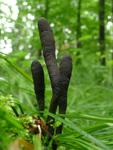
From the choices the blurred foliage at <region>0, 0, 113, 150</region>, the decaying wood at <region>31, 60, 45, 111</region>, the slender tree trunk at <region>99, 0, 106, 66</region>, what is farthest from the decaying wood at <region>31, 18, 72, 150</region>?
the slender tree trunk at <region>99, 0, 106, 66</region>

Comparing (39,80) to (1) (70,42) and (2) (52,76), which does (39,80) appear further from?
(1) (70,42)

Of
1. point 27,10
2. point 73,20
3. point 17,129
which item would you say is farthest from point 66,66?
point 73,20

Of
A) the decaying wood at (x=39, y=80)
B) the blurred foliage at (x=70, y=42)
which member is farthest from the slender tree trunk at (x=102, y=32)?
the decaying wood at (x=39, y=80)

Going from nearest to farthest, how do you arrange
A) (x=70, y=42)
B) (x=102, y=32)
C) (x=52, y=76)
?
(x=52, y=76) < (x=102, y=32) < (x=70, y=42)

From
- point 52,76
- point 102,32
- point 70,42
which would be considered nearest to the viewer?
point 52,76

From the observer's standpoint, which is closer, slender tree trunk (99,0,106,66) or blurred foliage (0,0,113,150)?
blurred foliage (0,0,113,150)

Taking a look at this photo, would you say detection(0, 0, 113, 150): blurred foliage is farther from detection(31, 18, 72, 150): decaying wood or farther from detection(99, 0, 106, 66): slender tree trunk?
Result: detection(31, 18, 72, 150): decaying wood

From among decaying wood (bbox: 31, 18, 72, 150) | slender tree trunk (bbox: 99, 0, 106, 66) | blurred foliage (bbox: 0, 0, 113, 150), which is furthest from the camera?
slender tree trunk (bbox: 99, 0, 106, 66)

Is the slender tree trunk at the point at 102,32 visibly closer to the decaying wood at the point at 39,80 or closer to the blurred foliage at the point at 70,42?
the blurred foliage at the point at 70,42

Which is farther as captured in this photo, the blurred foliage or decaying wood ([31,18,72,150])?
the blurred foliage

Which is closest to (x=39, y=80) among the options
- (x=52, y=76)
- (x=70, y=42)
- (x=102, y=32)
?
(x=52, y=76)

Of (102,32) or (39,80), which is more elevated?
(39,80)

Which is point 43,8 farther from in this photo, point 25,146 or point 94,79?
point 25,146

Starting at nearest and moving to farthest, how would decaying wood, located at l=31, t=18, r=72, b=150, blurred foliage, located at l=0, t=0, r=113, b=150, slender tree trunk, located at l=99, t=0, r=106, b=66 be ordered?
decaying wood, located at l=31, t=18, r=72, b=150 < blurred foliage, located at l=0, t=0, r=113, b=150 < slender tree trunk, located at l=99, t=0, r=106, b=66
